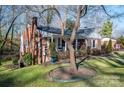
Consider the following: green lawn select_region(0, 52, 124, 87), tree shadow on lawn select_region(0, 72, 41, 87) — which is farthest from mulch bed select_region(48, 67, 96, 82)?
tree shadow on lawn select_region(0, 72, 41, 87)

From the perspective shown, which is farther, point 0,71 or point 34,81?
point 0,71

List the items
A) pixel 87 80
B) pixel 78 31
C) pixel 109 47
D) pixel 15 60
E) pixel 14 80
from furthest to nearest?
1. pixel 15 60
2. pixel 78 31
3. pixel 109 47
4. pixel 14 80
5. pixel 87 80

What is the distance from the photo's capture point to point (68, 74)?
27.2ft

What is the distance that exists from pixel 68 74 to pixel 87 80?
63 cm

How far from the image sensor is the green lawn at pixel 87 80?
7.84 meters

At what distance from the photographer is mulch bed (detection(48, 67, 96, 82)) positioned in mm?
8064

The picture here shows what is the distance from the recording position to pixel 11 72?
8883 millimetres

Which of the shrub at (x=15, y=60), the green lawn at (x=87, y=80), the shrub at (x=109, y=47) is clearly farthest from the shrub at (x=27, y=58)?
the shrub at (x=109, y=47)

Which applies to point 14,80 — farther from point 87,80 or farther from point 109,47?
point 109,47

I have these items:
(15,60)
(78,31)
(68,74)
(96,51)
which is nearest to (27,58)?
(15,60)

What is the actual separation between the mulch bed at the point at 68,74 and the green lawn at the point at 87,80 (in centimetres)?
17
